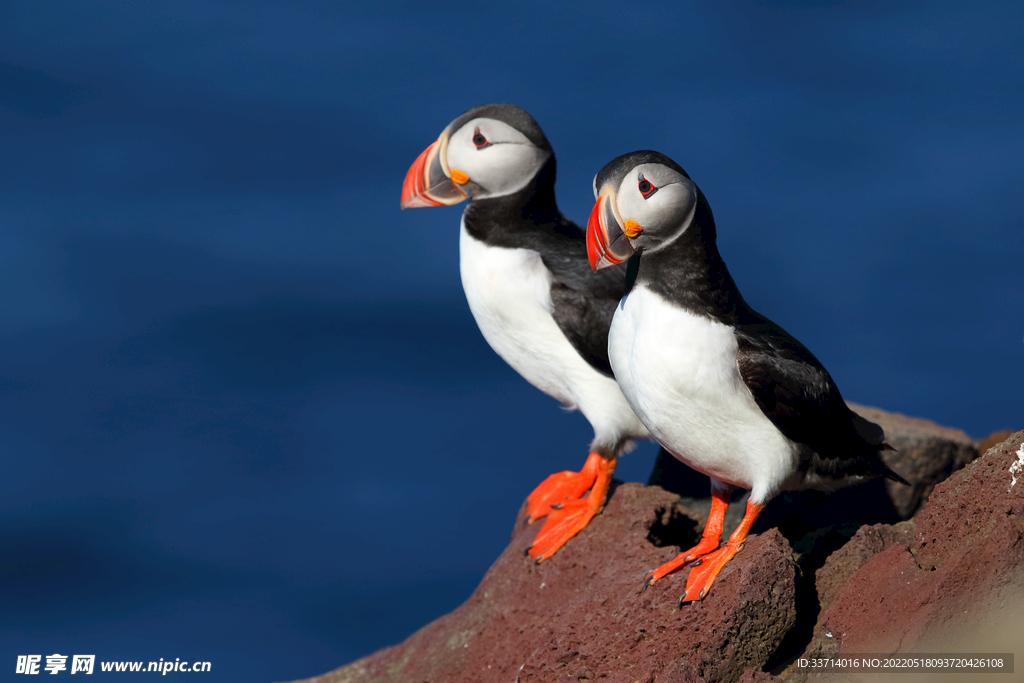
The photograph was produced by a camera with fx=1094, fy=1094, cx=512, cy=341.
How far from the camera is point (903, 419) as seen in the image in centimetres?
645

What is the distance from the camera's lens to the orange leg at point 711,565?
3.97 metres

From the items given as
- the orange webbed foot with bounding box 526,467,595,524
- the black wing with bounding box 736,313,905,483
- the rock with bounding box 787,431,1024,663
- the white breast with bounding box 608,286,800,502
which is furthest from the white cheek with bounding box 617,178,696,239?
the orange webbed foot with bounding box 526,467,595,524

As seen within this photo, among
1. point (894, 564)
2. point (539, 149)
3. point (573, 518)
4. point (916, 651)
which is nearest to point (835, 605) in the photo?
point (894, 564)

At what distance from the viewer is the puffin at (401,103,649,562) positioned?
16.4 feet

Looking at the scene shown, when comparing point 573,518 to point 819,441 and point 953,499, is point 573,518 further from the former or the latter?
point 953,499

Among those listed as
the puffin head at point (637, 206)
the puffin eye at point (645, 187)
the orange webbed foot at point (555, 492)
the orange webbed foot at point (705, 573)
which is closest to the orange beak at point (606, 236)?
the puffin head at point (637, 206)

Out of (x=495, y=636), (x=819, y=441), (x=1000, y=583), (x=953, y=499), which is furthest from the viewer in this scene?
(x=495, y=636)

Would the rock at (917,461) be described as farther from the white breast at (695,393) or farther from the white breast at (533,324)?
the white breast at (695,393)

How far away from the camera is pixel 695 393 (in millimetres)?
4082

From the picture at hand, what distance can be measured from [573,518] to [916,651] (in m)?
1.98

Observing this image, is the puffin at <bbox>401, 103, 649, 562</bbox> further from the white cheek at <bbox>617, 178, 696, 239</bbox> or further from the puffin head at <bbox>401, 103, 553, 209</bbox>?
the white cheek at <bbox>617, 178, 696, 239</bbox>

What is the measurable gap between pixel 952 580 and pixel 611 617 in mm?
1242

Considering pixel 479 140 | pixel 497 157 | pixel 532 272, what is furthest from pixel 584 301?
pixel 479 140

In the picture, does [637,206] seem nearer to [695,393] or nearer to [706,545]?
[695,393]
